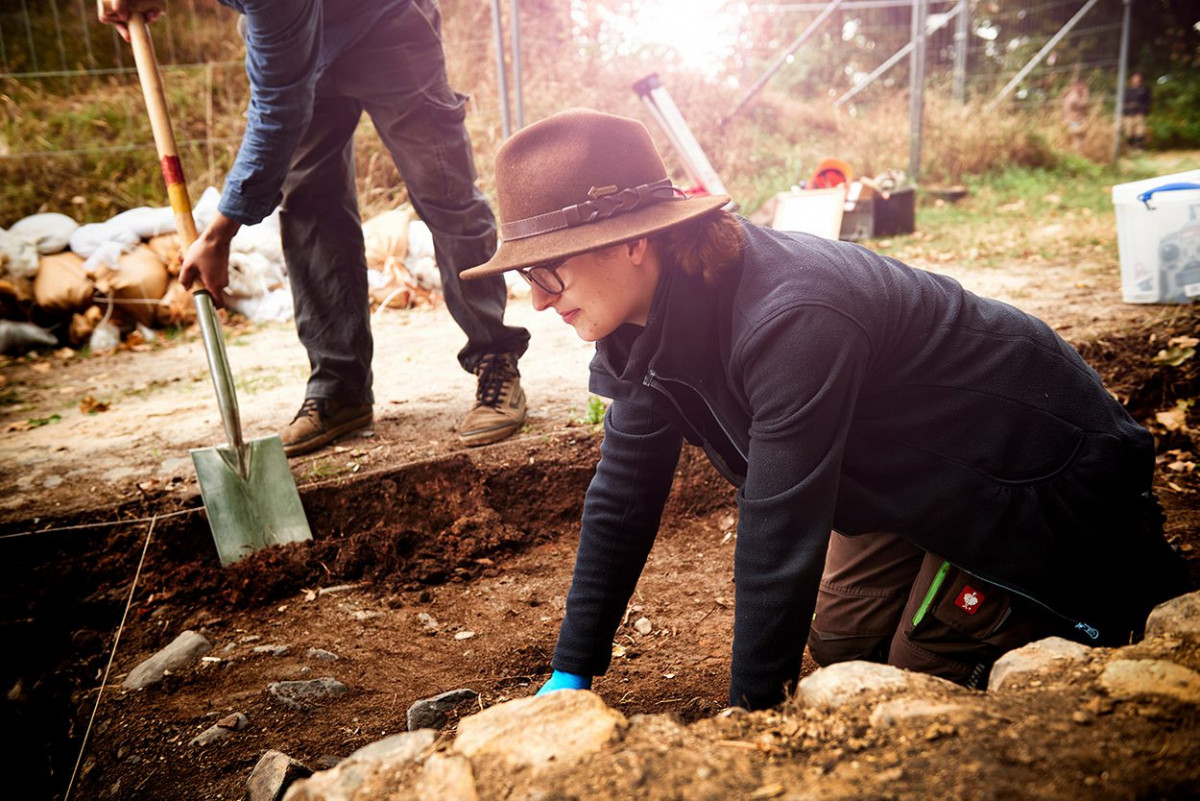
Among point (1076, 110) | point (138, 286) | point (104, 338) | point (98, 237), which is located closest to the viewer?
point (104, 338)

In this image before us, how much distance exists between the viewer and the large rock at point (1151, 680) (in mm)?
1136

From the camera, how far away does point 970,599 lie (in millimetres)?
1795

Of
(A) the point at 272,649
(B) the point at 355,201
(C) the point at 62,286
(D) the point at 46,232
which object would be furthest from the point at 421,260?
(A) the point at 272,649

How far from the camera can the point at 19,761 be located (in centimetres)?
221

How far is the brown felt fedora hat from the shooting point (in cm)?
145

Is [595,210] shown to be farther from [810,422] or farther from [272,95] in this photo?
[272,95]

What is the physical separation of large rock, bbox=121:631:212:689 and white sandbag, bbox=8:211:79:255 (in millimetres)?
4608

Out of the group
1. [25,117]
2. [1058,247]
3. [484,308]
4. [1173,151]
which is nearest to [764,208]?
[1058,247]

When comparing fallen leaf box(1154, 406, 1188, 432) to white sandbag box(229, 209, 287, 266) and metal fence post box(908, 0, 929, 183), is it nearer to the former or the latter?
white sandbag box(229, 209, 287, 266)

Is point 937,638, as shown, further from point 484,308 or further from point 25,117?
point 25,117

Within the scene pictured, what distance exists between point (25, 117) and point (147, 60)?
6.23m

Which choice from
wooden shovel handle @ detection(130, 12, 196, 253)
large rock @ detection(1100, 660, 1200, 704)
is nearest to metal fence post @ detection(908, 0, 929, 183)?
wooden shovel handle @ detection(130, 12, 196, 253)

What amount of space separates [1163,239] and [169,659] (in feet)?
15.1

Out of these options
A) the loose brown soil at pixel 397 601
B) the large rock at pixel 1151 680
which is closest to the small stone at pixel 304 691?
the loose brown soil at pixel 397 601
